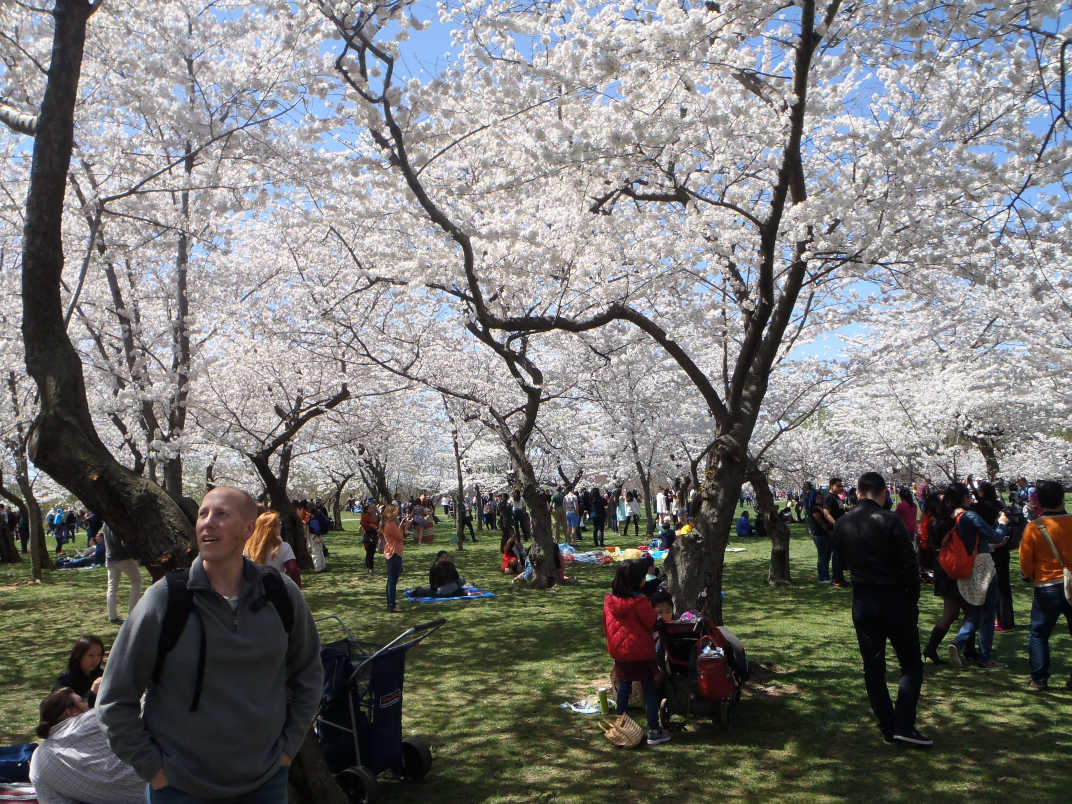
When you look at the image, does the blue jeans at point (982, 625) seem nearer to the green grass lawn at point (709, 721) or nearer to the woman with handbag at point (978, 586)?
the woman with handbag at point (978, 586)

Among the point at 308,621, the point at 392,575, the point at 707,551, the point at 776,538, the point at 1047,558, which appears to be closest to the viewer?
the point at 308,621

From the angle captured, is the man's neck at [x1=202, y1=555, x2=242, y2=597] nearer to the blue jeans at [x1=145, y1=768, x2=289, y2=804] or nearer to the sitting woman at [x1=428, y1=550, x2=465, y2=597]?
the blue jeans at [x1=145, y1=768, x2=289, y2=804]

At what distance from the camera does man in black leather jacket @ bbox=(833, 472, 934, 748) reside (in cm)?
500

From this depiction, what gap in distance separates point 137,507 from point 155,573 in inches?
13.7

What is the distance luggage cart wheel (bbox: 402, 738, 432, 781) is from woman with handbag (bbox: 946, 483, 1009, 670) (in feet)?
16.3

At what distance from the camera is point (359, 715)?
179 inches

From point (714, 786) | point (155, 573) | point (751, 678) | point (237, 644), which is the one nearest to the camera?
point (237, 644)

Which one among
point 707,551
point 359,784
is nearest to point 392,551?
point 707,551

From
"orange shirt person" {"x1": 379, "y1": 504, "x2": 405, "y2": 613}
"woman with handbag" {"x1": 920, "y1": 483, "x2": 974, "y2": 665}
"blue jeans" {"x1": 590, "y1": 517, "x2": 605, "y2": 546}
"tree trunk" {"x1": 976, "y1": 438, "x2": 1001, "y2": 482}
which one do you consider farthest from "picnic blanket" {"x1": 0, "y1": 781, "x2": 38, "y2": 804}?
"tree trunk" {"x1": 976, "y1": 438, "x2": 1001, "y2": 482}

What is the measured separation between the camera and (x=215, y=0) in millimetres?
9469

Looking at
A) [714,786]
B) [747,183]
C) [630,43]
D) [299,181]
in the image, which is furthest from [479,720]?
[747,183]

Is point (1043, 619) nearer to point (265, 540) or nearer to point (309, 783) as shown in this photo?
point (309, 783)

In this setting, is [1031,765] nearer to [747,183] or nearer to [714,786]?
[714,786]

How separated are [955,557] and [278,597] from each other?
640 centimetres
